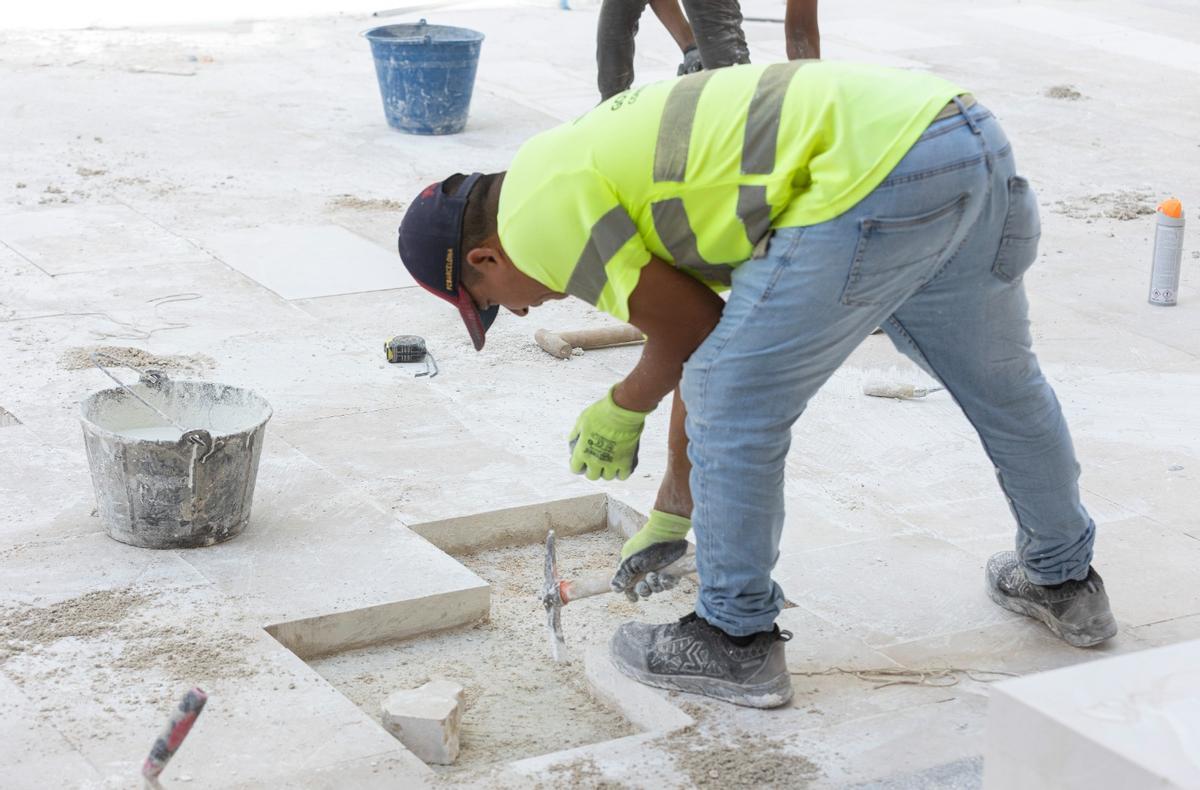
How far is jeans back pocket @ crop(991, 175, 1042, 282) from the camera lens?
284cm

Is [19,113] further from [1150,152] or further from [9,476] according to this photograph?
[1150,152]

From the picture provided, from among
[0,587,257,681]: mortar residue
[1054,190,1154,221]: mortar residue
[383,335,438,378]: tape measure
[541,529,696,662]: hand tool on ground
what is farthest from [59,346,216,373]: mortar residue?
[1054,190,1154,221]: mortar residue

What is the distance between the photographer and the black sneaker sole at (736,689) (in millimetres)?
3037

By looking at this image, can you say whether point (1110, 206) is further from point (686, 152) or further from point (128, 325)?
point (686, 152)

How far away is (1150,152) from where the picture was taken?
26.4 feet

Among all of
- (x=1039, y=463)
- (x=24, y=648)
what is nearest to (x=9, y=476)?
(x=24, y=648)

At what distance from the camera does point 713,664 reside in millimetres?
3045

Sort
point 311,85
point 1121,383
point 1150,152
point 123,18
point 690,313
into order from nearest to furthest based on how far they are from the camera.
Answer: point 690,313 < point 1121,383 < point 1150,152 < point 311,85 < point 123,18

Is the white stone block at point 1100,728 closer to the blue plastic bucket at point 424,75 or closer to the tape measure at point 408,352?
Result: the tape measure at point 408,352

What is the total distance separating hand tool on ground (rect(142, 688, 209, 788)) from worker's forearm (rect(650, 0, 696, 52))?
183 inches

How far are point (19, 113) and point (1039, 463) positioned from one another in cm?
668

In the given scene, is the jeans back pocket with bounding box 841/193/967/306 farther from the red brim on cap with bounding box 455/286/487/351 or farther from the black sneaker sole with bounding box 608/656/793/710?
the black sneaker sole with bounding box 608/656/793/710

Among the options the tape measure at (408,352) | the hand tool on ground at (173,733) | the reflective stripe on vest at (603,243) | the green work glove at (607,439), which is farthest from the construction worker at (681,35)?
the hand tool on ground at (173,733)

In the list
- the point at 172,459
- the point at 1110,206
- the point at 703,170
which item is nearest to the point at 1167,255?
the point at 1110,206
